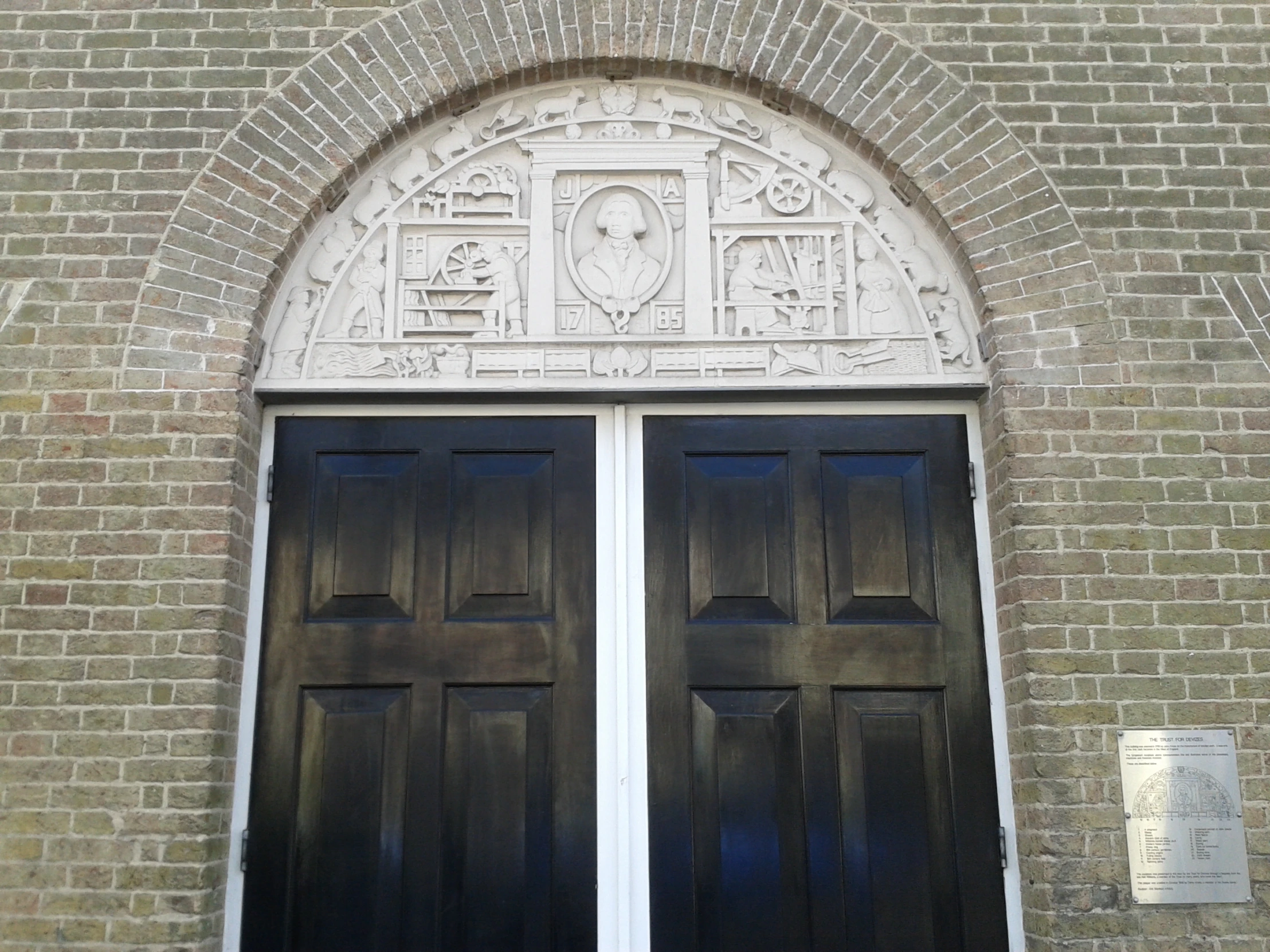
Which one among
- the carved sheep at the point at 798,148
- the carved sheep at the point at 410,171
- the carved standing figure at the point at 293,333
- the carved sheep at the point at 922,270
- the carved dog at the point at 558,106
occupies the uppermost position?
the carved dog at the point at 558,106

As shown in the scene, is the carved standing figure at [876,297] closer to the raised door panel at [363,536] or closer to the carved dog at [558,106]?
the carved dog at [558,106]

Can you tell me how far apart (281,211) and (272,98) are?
0.53 meters

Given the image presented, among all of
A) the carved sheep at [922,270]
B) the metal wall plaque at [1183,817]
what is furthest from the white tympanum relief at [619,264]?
the metal wall plaque at [1183,817]

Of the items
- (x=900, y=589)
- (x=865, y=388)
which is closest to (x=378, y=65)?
(x=865, y=388)

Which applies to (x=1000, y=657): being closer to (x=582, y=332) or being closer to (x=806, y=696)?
(x=806, y=696)

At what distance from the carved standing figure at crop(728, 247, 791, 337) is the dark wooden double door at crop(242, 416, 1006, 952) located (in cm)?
41

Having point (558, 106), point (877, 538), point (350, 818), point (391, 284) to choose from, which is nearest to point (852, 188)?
point (558, 106)

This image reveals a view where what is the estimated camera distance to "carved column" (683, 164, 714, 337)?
5246 mm

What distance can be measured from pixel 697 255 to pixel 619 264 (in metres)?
0.35

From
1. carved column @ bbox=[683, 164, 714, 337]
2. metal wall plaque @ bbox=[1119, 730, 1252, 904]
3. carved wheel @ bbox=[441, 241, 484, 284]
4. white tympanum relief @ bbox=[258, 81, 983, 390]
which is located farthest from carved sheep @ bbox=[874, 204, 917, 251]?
metal wall plaque @ bbox=[1119, 730, 1252, 904]

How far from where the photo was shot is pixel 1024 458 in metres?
4.92

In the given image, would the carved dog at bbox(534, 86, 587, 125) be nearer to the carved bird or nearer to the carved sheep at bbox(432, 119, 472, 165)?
the carved sheep at bbox(432, 119, 472, 165)

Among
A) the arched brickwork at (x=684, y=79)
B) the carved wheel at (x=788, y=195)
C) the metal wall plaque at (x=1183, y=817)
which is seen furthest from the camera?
the carved wheel at (x=788, y=195)

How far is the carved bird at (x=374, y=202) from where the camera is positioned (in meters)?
5.37
